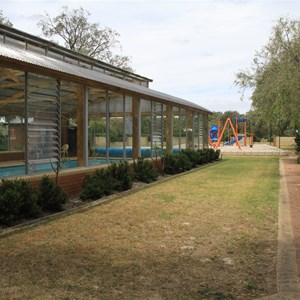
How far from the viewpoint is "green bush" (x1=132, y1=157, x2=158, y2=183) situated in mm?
12812

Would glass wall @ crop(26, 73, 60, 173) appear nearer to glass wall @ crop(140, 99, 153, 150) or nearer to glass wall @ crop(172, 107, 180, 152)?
glass wall @ crop(140, 99, 153, 150)

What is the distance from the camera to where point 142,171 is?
12875mm

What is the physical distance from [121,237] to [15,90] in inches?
202

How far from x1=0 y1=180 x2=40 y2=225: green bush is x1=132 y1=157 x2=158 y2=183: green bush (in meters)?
5.53

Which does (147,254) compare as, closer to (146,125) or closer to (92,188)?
(92,188)

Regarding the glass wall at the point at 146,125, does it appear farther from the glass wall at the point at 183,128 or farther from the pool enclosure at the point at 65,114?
the glass wall at the point at 183,128

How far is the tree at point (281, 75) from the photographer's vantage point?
53.2 feet

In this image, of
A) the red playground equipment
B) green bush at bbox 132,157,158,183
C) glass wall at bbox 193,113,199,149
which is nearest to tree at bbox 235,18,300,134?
glass wall at bbox 193,113,199,149

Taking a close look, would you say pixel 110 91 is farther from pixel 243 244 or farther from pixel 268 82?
pixel 268 82

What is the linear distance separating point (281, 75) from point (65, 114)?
9.83m

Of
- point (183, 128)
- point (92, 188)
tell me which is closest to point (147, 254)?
point (92, 188)

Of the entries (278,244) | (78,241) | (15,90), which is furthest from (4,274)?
(15,90)

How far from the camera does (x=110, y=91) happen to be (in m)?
12.1

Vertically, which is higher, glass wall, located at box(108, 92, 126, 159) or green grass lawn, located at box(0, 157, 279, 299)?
glass wall, located at box(108, 92, 126, 159)
